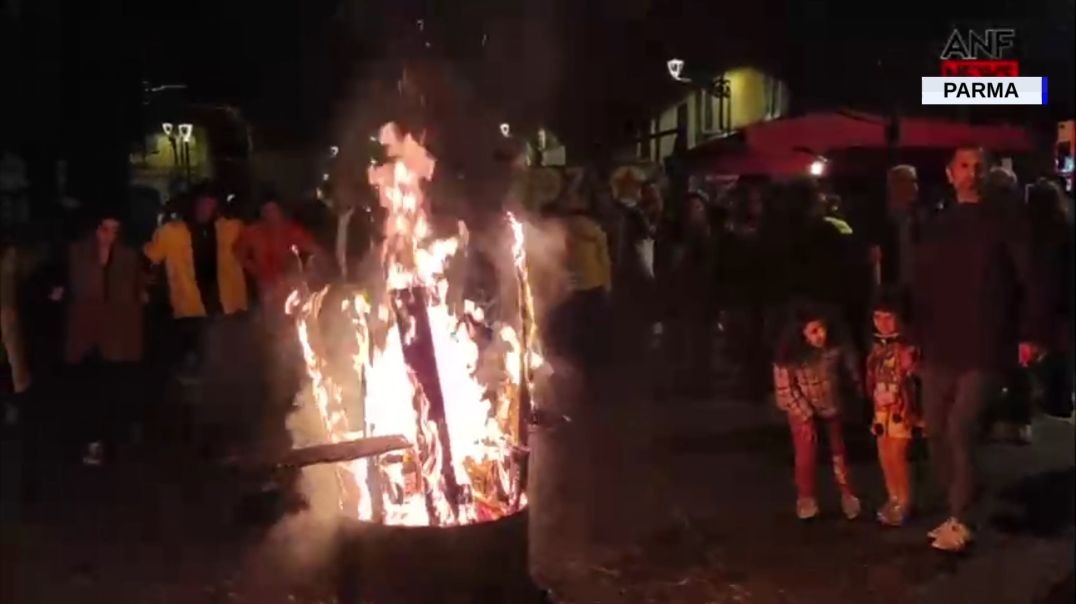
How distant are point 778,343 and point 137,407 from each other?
12.6 feet

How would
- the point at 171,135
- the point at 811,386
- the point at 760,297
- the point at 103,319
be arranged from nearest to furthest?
the point at 811,386, the point at 103,319, the point at 171,135, the point at 760,297

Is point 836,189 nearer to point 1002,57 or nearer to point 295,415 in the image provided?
point 1002,57

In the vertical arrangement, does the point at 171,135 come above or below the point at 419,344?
above

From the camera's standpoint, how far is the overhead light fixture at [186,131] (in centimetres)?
739

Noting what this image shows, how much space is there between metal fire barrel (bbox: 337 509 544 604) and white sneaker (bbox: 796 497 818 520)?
2.10 m

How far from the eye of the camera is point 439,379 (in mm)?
4176

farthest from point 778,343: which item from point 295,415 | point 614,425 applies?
point 295,415

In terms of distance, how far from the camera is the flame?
168 inches

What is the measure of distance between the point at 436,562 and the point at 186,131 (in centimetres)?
435

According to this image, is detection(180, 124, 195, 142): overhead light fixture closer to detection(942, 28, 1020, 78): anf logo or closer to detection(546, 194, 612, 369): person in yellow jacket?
detection(546, 194, 612, 369): person in yellow jacket

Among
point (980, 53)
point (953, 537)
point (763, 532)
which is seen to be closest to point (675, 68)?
point (980, 53)

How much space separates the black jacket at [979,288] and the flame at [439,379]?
1.77 m

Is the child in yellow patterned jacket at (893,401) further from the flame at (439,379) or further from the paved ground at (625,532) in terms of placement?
the flame at (439,379)

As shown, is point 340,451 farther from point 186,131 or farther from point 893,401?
point 186,131
